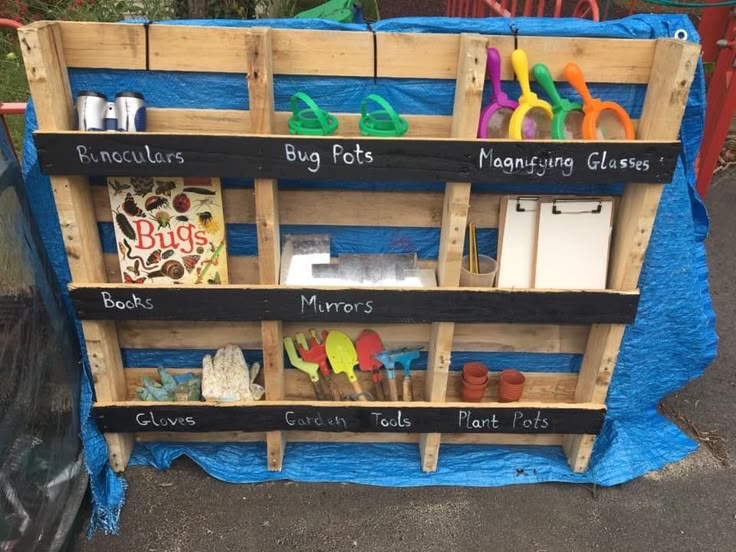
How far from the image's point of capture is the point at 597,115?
2.21 meters

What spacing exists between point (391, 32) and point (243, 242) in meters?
1.02

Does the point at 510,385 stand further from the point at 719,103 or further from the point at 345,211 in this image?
the point at 719,103

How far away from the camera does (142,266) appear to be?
2.43 metres

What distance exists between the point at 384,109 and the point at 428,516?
1.78 m

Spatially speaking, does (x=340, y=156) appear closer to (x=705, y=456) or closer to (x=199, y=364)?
(x=199, y=364)

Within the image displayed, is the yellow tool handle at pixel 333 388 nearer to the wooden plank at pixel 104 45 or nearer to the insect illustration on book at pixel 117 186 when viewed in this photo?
the insect illustration on book at pixel 117 186

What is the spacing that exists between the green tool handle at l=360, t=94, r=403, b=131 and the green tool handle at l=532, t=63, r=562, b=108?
0.52 meters

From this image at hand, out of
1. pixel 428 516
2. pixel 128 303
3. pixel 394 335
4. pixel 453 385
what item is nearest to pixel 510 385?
pixel 453 385

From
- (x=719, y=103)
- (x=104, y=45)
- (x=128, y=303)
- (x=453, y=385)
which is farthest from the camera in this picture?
(x=719, y=103)

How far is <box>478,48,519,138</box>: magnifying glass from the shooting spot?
6.98 ft

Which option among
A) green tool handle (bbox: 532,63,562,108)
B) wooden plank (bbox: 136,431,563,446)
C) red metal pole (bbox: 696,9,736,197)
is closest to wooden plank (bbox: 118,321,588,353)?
wooden plank (bbox: 136,431,563,446)

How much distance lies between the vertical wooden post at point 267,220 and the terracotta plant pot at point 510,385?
1.02 meters

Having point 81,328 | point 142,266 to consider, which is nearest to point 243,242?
point 142,266

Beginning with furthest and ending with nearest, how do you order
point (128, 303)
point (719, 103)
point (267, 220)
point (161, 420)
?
point (719, 103)
point (161, 420)
point (128, 303)
point (267, 220)
